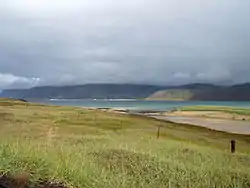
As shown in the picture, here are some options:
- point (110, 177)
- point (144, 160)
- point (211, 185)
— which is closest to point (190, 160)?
point (144, 160)

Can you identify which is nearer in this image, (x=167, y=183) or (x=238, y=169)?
(x=167, y=183)

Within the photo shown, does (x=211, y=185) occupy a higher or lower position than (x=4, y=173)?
lower

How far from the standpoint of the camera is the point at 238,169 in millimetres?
12461

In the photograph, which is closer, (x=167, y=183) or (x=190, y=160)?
(x=167, y=183)

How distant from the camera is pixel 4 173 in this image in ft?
22.4

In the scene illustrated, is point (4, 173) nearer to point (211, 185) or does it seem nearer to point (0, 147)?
point (0, 147)

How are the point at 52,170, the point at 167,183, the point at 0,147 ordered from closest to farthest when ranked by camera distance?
1. the point at 52,170
2. the point at 0,147
3. the point at 167,183

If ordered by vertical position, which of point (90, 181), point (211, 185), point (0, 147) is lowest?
point (211, 185)

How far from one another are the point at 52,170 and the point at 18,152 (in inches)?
45.1

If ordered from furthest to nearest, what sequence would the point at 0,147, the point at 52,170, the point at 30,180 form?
the point at 0,147, the point at 52,170, the point at 30,180

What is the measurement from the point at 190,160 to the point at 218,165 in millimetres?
1249

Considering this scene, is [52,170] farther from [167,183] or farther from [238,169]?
[238,169]

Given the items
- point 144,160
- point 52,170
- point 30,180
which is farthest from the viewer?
point 144,160

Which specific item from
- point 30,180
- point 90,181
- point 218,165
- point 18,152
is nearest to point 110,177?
point 90,181
